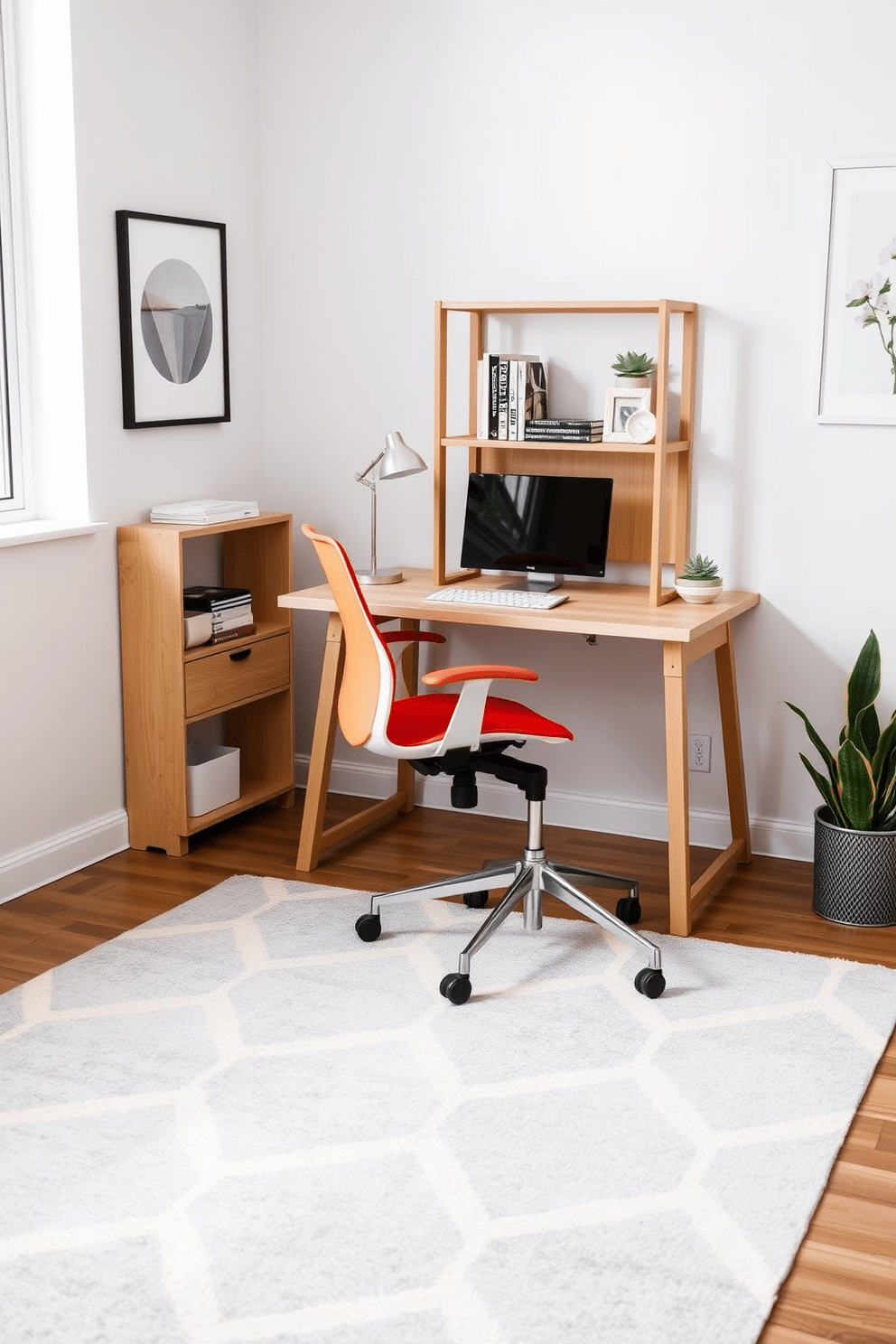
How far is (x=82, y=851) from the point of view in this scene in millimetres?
3717

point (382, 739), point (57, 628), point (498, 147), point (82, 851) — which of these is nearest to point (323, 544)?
point (382, 739)

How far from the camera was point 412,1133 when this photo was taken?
93.4 inches

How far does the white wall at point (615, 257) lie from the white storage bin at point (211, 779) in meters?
0.54

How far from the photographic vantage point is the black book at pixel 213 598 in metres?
3.85

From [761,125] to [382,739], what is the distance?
1.95 metres

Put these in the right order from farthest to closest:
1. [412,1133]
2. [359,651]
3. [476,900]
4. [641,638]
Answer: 1. [641,638]
2. [476,900]
3. [359,651]
4. [412,1133]

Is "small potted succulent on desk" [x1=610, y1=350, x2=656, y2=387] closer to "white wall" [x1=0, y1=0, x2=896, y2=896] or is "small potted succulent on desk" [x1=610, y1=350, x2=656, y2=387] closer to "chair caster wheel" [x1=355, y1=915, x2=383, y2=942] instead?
"white wall" [x1=0, y1=0, x2=896, y2=896]

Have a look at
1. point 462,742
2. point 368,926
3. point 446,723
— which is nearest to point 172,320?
point 446,723

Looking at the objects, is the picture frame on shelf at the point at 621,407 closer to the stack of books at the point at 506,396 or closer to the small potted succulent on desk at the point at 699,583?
the stack of books at the point at 506,396

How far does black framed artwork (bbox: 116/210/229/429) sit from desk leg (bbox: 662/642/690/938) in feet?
5.42

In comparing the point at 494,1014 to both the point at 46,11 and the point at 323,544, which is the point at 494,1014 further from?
the point at 46,11

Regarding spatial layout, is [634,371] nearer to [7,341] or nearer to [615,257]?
[615,257]

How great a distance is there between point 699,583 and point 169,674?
1.45 meters

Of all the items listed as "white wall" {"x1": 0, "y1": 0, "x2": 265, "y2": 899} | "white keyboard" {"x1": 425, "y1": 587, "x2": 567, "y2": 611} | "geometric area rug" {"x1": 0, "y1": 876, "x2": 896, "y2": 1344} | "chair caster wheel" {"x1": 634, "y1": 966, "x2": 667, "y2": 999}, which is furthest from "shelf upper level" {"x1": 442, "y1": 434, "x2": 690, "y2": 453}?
"chair caster wheel" {"x1": 634, "y1": 966, "x2": 667, "y2": 999}
